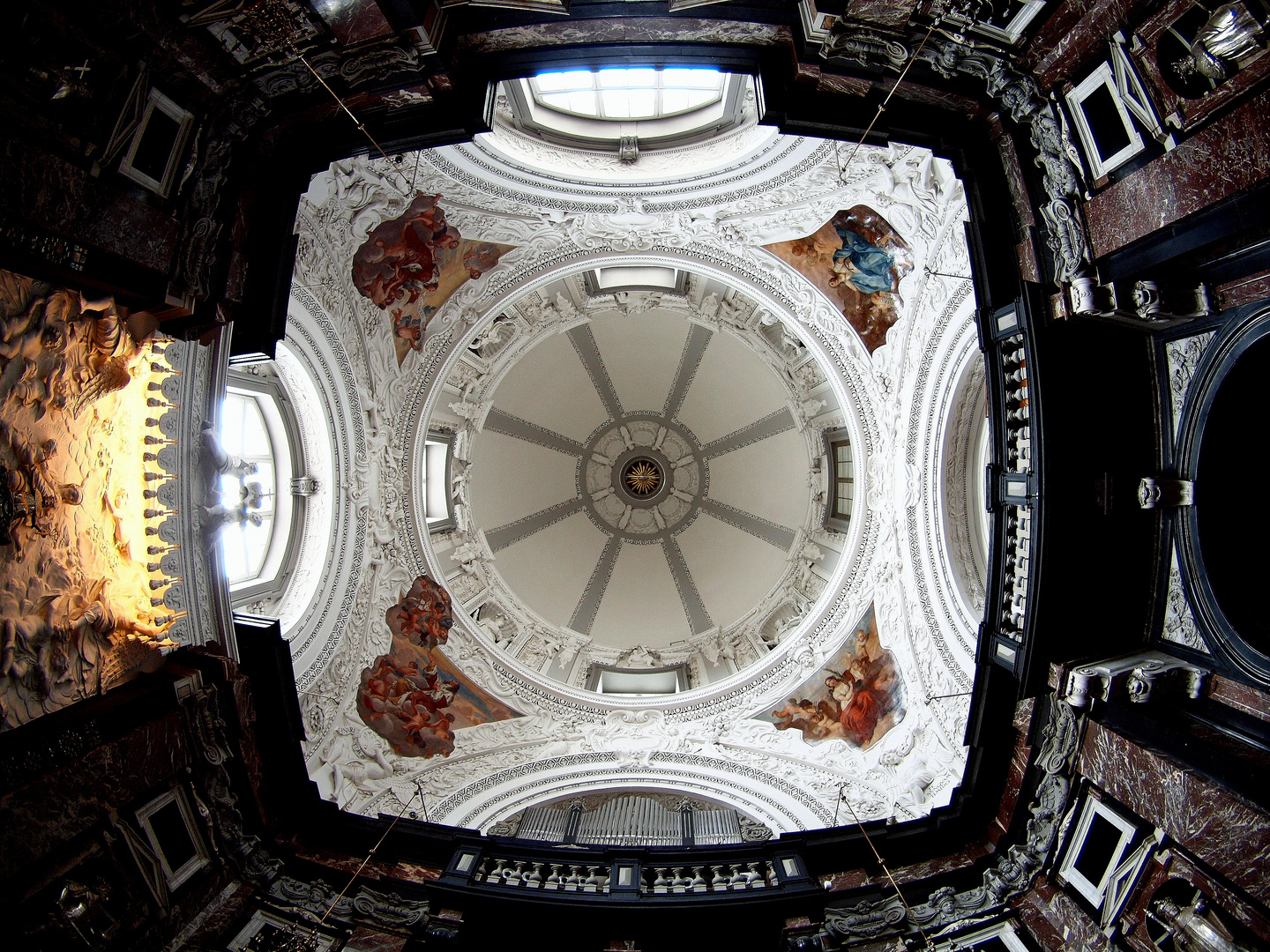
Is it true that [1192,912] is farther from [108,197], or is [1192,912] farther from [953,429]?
[108,197]

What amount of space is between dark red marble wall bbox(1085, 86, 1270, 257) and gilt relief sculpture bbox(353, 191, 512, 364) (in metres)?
9.72

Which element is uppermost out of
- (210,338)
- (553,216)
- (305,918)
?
(553,216)

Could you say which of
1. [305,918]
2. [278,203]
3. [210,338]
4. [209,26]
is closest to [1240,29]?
[209,26]

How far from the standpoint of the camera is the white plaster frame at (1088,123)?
6.38 meters

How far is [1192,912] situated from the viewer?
601cm

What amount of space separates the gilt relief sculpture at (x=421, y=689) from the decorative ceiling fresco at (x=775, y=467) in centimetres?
6

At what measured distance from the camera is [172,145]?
261 inches

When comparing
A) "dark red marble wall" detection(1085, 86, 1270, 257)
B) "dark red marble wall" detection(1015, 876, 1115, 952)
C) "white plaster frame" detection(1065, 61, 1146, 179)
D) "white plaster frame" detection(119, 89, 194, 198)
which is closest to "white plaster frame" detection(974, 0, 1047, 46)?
"white plaster frame" detection(1065, 61, 1146, 179)

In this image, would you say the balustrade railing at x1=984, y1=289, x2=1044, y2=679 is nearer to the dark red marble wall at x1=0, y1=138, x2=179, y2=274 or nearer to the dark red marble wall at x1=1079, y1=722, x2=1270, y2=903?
the dark red marble wall at x1=1079, y1=722, x2=1270, y2=903

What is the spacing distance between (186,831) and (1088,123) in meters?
12.1

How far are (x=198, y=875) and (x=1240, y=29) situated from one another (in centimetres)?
1285

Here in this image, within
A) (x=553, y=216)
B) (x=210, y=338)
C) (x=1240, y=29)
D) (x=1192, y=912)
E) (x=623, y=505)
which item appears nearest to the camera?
(x=1240, y=29)

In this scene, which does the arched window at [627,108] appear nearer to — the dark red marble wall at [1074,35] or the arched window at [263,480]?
the dark red marble wall at [1074,35]

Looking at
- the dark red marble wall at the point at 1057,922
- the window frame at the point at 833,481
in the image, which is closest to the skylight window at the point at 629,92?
the window frame at the point at 833,481
